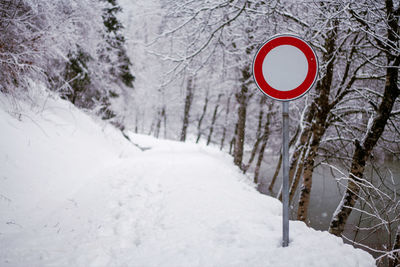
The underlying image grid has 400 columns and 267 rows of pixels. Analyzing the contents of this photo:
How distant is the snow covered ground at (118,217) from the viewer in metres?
2.57

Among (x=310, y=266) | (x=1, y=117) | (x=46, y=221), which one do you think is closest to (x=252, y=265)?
(x=310, y=266)

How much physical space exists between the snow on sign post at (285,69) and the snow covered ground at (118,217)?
0.94 metres

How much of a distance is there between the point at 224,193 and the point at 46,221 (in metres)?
3.37

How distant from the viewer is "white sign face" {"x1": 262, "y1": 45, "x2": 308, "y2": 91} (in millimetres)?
2238

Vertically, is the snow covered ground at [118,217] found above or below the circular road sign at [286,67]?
below

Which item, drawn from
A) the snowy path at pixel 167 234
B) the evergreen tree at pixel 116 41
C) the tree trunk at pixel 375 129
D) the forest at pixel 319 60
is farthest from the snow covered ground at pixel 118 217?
the evergreen tree at pixel 116 41

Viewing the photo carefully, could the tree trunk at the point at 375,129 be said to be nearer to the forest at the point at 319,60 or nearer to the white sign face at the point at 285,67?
the forest at the point at 319,60

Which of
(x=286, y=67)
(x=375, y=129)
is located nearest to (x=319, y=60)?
(x=375, y=129)

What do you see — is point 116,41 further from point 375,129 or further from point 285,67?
point 375,129

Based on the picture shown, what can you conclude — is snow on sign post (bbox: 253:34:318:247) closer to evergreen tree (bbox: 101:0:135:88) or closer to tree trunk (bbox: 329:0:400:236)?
tree trunk (bbox: 329:0:400:236)

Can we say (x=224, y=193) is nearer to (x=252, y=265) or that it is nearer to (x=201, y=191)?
(x=201, y=191)

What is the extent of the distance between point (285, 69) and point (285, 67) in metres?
0.02

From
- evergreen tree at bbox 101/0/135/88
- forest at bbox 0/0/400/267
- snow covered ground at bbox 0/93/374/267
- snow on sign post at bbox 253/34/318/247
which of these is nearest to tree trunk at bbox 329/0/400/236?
forest at bbox 0/0/400/267

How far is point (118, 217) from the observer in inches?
154
